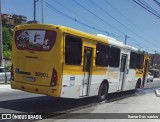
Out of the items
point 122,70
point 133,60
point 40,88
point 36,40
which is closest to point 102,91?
point 122,70

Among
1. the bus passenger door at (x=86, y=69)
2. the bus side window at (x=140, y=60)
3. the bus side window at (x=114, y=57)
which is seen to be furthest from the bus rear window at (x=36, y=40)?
→ the bus side window at (x=140, y=60)

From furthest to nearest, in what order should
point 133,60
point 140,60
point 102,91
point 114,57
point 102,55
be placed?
point 140,60 → point 133,60 → point 114,57 → point 102,91 → point 102,55

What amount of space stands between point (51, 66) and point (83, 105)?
3.30 metres

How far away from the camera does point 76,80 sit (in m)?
14.5

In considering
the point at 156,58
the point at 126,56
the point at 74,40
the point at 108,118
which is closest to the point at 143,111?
the point at 108,118

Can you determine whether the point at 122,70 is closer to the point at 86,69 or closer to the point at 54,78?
the point at 86,69

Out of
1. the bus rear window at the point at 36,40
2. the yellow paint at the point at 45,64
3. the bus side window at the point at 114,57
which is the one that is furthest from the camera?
the bus side window at the point at 114,57

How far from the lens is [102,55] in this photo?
16.9 meters

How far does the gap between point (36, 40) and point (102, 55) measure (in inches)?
160

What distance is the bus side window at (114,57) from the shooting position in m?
18.1

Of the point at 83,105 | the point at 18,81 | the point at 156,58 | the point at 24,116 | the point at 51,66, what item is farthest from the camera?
the point at 156,58

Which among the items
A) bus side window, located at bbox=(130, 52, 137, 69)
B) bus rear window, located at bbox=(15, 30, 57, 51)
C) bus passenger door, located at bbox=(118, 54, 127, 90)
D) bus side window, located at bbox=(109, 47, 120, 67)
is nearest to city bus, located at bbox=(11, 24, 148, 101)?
bus rear window, located at bbox=(15, 30, 57, 51)

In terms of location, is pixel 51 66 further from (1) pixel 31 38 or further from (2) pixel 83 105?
(2) pixel 83 105

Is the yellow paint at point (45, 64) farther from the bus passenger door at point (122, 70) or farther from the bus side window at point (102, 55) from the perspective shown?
the bus passenger door at point (122, 70)
